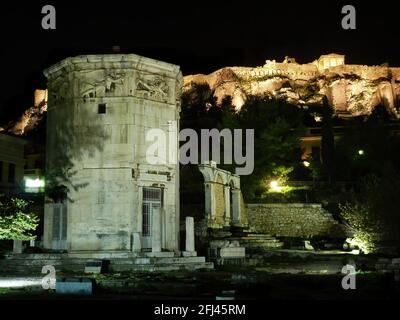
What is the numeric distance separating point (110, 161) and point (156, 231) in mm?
3204

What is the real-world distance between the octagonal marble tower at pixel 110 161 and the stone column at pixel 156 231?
4cm

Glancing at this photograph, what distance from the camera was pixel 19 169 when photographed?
53.8 metres

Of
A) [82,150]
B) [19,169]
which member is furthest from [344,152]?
[82,150]

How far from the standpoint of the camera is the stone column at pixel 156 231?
69.1 ft

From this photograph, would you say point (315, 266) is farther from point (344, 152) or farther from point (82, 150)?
point (344, 152)

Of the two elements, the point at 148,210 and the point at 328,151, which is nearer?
the point at 148,210

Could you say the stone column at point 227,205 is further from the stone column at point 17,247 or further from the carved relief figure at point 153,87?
the stone column at point 17,247

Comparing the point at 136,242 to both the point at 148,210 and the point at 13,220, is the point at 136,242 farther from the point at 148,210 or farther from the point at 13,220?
the point at 13,220

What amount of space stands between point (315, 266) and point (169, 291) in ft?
38.3

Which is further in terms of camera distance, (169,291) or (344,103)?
(344,103)

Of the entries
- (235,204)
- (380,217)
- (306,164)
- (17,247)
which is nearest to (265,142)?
(235,204)

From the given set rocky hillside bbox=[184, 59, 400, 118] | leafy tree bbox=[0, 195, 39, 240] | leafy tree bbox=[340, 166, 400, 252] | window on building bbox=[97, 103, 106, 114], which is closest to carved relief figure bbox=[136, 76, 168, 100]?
window on building bbox=[97, 103, 106, 114]

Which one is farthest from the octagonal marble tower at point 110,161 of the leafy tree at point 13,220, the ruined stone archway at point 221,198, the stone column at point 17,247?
the ruined stone archway at point 221,198

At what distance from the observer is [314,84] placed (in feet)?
443
